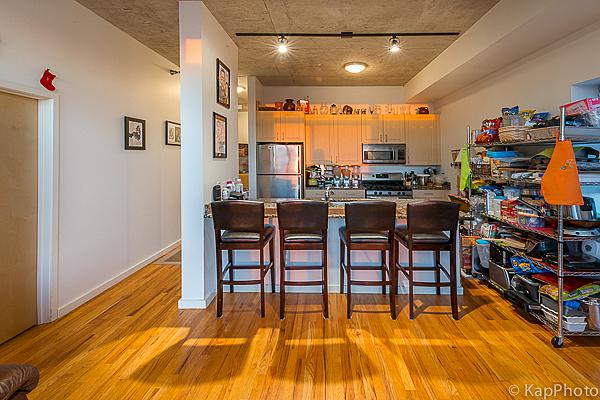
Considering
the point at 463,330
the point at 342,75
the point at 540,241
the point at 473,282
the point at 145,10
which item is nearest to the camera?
the point at 463,330

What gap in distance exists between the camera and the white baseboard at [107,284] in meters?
3.30

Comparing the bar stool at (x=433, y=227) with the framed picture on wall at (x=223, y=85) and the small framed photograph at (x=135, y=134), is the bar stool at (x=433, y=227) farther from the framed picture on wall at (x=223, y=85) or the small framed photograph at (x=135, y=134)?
the small framed photograph at (x=135, y=134)

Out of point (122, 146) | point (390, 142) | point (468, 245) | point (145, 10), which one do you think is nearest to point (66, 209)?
point (122, 146)

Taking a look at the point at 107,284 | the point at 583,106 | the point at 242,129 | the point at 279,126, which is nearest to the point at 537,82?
the point at 583,106

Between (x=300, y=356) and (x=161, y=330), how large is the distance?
3.89 ft

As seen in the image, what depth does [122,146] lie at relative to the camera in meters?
4.23

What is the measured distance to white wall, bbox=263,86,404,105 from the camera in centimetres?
680

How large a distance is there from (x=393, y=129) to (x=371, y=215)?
3.86 metres

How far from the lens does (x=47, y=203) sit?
3047 millimetres

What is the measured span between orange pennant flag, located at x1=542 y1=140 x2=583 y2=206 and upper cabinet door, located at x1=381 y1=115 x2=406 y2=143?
3946mm

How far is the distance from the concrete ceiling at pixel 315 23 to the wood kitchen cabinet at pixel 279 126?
1.00m

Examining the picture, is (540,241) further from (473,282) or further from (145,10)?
(145,10)

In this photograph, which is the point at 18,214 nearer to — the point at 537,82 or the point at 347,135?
the point at 537,82

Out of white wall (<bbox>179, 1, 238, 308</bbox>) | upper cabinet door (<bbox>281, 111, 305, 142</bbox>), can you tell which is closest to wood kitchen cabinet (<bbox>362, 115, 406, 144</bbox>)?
upper cabinet door (<bbox>281, 111, 305, 142</bbox>)
